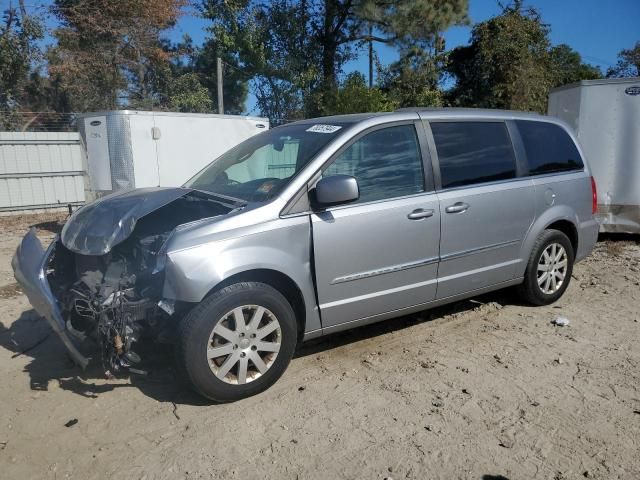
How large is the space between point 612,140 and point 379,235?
232 inches

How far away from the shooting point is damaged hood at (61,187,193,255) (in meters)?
3.34

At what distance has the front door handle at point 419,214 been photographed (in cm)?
379

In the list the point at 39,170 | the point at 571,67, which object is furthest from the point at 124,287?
the point at 571,67

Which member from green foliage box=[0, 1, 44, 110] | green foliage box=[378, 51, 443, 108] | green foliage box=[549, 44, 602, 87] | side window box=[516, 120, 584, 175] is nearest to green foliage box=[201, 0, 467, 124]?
green foliage box=[378, 51, 443, 108]

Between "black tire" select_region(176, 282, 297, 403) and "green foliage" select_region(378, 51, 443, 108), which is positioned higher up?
"green foliage" select_region(378, 51, 443, 108)

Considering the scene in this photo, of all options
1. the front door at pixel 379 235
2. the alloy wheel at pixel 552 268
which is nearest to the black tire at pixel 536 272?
the alloy wheel at pixel 552 268

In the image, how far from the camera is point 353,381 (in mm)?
3564

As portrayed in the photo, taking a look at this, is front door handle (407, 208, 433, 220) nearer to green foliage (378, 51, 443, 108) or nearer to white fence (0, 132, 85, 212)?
white fence (0, 132, 85, 212)

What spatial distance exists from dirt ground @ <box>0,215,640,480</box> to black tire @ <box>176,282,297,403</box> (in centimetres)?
12

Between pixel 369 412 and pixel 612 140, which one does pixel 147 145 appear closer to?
pixel 369 412

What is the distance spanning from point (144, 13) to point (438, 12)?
9350mm

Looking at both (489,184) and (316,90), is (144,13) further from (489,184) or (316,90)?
(489,184)

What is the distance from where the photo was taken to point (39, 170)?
10.9m

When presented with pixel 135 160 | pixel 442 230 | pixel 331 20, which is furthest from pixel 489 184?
pixel 331 20
